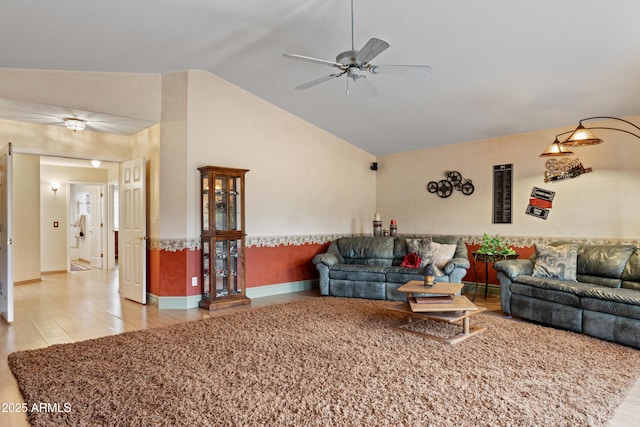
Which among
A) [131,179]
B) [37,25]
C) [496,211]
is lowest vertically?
[496,211]

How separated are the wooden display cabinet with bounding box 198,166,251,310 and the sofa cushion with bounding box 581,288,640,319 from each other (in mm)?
4178

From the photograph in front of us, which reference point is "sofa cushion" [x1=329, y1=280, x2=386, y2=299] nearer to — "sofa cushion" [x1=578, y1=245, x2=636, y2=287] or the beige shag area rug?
the beige shag area rug

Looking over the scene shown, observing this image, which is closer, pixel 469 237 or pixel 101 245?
pixel 469 237

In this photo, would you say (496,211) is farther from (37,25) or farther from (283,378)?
(37,25)

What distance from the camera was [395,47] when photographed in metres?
4.02

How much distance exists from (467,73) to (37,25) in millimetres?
4535

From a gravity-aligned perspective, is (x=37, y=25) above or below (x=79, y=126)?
above

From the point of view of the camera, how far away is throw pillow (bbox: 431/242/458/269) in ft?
18.1

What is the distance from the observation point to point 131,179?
5.73 meters

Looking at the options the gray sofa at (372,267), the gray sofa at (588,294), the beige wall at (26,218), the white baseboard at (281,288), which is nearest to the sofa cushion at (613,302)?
the gray sofa at (588,294)

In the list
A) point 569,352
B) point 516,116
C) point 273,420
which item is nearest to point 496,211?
point 516,116

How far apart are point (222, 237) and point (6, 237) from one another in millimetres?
2554

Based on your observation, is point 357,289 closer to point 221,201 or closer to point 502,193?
point 221,201

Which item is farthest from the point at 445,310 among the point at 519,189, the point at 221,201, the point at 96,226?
the point at 96,226
